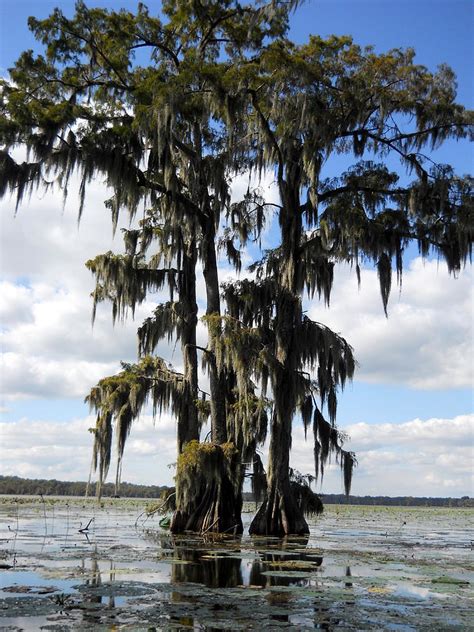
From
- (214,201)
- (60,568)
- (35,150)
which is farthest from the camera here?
(214,201)

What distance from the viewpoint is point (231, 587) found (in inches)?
321

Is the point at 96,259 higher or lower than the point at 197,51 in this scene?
lower

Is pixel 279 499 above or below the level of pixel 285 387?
below

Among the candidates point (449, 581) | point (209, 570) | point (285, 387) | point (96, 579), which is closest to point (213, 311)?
point (285, 387)

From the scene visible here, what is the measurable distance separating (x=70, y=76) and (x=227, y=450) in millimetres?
9580

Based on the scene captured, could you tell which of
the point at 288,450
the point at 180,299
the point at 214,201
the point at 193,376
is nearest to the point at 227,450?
the point at 288,450

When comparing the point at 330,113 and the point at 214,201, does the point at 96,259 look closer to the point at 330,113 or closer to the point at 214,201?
the point at 214,201

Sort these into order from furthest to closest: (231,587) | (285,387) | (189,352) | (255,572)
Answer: (189,352) < (285,387) < (255,572) < (231,587)

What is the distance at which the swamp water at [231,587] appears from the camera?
6312mm

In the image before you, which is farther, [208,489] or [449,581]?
[208,489]

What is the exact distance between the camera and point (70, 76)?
17078 mm

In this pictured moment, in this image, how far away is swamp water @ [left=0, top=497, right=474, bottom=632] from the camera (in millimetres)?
6312

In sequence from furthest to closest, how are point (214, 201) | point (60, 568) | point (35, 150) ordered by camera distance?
point (214, 201)
point (35, 150)
point (60, 568)

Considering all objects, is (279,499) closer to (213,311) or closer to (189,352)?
(189,352)
